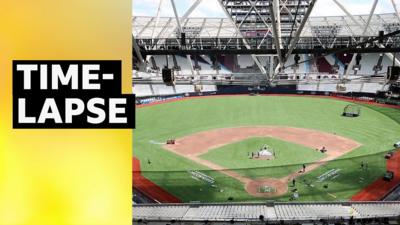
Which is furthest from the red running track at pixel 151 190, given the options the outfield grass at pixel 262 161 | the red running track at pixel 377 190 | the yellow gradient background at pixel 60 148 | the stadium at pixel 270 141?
the yellow gradient background at pixel 60 148

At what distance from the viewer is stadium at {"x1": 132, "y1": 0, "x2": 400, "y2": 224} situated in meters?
17.3

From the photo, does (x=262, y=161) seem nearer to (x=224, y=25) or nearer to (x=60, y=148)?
(x=60, y=148)

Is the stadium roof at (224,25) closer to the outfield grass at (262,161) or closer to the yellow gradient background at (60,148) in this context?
the outfield grass at (262,161)

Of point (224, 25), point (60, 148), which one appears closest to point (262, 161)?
point (60, 148)

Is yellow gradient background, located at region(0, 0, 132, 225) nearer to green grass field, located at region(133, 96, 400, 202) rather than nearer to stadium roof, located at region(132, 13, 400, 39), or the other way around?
green grass field, located at region(133, 96, 400, 202)

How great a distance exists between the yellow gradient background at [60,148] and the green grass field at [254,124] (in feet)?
41.7

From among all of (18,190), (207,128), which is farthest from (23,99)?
(207,128)

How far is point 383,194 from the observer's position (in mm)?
20859

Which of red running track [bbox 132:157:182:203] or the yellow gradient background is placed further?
red running track [bbox 132:157:182:203]

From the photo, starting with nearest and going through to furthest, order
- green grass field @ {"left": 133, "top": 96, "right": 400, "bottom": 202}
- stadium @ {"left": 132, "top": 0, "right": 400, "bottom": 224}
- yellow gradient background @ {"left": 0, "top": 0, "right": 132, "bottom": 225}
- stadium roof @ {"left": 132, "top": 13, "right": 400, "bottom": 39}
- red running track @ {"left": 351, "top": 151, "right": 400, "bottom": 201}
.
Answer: yellow gradient background @ {"left": 0, "top": 0, "right": 132, "bottom": 225} < stadium @ {"left": 132, "top": 0, "right": 400, "bottom": 224} < red running track @ {"left": 351, "top": 151, "right": 400, "bottom": 201} < green grass field @ {"left": 133, "top": 96, "right": 400, "bottom": 202} < stadium roof @ {"left": 132, "top": 13, "right": 400, "bottom": 39}

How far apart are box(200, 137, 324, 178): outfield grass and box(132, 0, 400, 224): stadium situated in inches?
3.2

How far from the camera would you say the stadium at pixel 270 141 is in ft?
56.9

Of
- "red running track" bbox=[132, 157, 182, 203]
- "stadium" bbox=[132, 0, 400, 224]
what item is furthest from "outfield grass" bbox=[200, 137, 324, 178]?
"red running track" bbox=[132, 157, 182, 203]

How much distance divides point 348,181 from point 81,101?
723 inches
